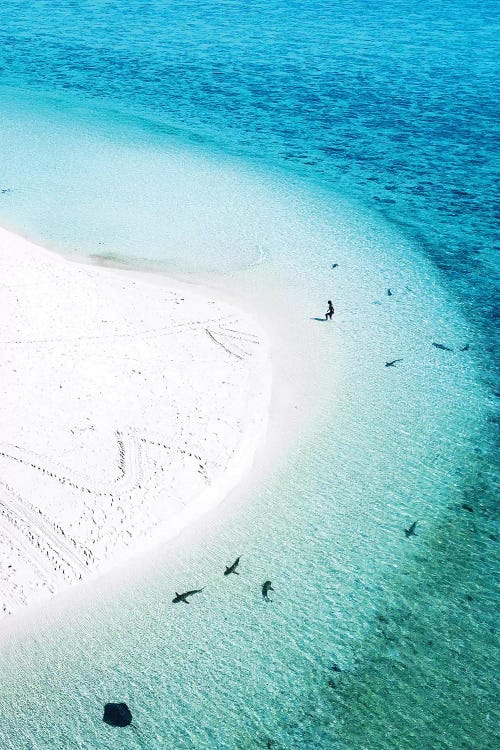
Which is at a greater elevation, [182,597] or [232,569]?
[232,569]

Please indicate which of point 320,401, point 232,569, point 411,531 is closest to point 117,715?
point 232,569

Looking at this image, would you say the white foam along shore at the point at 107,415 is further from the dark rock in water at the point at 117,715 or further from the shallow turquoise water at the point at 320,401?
the dark rock in water at the point at 117,715

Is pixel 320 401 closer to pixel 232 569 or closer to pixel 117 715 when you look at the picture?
pixel 232 569

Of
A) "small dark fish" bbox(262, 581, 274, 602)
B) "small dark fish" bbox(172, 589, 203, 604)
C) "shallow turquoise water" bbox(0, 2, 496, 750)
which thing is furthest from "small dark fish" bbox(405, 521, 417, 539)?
"small dark fish" bbox(172, 589, 203, 604)

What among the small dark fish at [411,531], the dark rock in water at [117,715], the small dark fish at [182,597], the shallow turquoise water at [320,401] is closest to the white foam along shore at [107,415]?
the shallow turquoise water at [320,401]

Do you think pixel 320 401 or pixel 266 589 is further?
pixel 320 401
